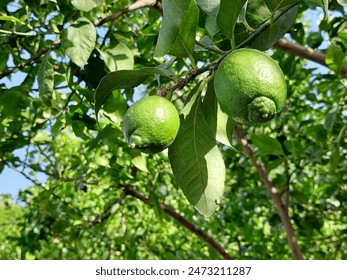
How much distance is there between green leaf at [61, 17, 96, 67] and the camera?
1497mm

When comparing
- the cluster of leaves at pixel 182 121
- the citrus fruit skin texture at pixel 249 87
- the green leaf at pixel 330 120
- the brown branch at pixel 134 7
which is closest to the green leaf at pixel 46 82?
the cluster of leaves at pixel 182 121

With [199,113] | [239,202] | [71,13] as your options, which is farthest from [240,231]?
[199,113]

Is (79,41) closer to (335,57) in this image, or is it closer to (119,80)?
(119,80)

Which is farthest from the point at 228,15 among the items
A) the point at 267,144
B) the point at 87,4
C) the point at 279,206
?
the point at 279,206

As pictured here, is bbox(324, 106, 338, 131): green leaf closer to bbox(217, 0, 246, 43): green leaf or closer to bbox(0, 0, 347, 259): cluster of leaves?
bbox(0, 0, 347, 259): cluster of leaves

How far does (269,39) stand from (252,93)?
25 centimetres

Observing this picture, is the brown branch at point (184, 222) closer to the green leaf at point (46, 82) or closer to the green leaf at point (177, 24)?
the green leaf at point (46, 82)

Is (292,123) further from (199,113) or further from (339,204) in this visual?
(199,113)

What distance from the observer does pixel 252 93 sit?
0.83 m

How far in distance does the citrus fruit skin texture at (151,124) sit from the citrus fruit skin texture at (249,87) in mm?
107

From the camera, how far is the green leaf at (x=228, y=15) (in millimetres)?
905

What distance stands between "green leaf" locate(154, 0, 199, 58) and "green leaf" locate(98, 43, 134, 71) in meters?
0.75

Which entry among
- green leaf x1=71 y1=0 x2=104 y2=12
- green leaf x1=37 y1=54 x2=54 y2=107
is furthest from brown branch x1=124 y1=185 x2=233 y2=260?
green leaf x1=71 y1=0 x2=104 y2=12

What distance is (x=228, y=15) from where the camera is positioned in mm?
932
